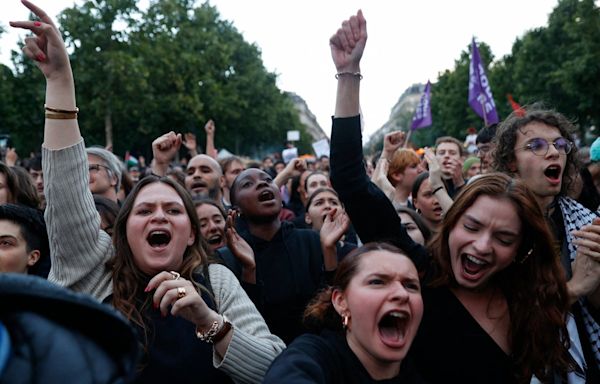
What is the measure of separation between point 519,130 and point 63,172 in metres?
2.44

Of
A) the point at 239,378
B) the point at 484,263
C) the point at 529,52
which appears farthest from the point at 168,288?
the point at 529,52

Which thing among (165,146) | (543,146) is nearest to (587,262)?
(543,146)

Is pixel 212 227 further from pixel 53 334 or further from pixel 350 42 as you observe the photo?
pixel 53 334

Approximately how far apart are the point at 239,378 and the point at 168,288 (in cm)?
51

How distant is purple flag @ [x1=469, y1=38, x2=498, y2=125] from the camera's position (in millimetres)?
10477

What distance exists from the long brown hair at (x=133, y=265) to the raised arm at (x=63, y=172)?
0.36 ft

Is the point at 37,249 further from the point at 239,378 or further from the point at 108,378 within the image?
the point at 108,378

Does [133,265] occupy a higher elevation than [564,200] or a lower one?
lower

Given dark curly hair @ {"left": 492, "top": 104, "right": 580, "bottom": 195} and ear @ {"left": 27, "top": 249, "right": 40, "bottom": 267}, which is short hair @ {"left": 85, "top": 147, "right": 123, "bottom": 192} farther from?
dark curly hair @ {"left": 492, "top": 104, "right": 580, "bottom": 195}

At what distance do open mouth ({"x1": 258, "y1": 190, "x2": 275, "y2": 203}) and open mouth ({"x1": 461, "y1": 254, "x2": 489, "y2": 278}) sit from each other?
1812mm

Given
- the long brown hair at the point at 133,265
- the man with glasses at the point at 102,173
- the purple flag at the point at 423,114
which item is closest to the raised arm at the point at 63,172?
the long brown hair at the point at 133,265

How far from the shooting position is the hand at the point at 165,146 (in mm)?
4658

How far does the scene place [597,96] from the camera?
97.7 ft

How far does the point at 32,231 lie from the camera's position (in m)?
3.17
